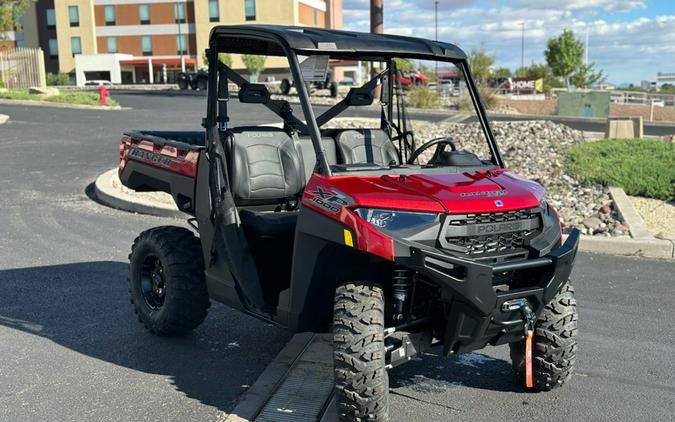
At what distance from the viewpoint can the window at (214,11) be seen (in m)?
69.2

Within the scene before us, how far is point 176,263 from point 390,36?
7.03ft

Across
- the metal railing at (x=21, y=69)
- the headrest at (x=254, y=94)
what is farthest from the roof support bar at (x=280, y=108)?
the metal railing at (x=21, y=69)

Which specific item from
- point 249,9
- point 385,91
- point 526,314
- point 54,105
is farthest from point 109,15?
point 526,314

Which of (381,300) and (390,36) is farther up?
(390,36)

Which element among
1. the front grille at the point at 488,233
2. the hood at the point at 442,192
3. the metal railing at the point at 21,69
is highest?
the metal railing at the point at 21,69

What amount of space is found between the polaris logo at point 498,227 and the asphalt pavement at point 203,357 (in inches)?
45.0

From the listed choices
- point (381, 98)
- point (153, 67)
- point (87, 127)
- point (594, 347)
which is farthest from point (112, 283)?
Result: point (153, 67)

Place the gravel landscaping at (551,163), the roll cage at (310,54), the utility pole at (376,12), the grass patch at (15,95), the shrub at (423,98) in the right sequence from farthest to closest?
the shrub at (423,98), the grass patch at (15,95), the utility pole at (376,12), the gravel landscaping at (551,163), the roll cage at (310,54)

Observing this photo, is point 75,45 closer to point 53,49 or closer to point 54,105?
point 53,49

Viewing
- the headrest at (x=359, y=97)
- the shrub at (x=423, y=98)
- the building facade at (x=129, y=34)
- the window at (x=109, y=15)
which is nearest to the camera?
the headrest at (x=359, y=97)

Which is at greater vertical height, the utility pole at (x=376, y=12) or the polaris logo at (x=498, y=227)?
the utility pole at (x=376, y=12)

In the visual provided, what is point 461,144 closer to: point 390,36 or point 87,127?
point 390,36

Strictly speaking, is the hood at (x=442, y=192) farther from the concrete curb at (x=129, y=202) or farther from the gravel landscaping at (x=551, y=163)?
the concrete curb at (x=129, y=202)

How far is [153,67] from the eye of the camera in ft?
243
